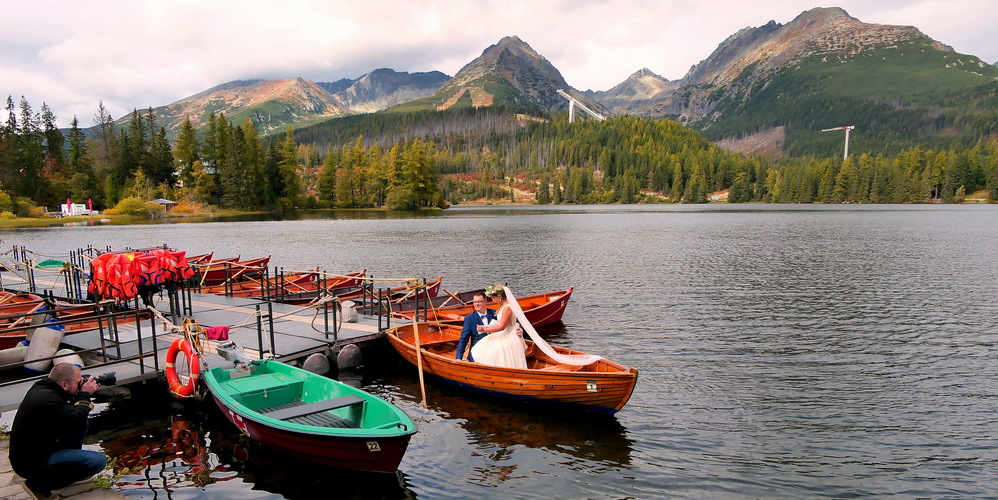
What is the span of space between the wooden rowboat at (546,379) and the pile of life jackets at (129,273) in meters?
8.97

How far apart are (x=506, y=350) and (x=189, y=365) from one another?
7697 millimetres

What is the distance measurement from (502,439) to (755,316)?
16.7 meters

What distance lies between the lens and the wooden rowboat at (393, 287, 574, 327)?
70.3 feet

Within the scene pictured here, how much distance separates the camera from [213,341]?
45.7ft

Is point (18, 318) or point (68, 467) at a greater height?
point (18, 318)

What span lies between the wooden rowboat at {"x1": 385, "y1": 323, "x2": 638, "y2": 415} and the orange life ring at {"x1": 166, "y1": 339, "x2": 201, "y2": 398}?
558 cm

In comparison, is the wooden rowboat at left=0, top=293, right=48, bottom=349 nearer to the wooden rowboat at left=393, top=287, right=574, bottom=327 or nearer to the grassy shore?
the wooden rowboat at left=393, top=287, right=574, bottom=327

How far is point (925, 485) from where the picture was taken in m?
10.7

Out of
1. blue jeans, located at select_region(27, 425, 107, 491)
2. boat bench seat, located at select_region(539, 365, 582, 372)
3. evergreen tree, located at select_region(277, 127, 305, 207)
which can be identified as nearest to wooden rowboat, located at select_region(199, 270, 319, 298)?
boat bench seat, located at select_region(539, 365, 582, 372)

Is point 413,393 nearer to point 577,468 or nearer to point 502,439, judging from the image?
point 502,439

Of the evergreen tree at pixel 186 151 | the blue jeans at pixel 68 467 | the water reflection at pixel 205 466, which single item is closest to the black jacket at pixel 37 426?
the blue jeans at pixel 68 467

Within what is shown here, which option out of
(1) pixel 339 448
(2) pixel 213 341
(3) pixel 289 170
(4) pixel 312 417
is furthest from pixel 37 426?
(3) pixel 289 170

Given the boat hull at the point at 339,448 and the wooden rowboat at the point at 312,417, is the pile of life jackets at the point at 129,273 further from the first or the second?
the boat hull at the point at 339,448

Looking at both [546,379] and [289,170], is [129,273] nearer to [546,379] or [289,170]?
[546,379]
